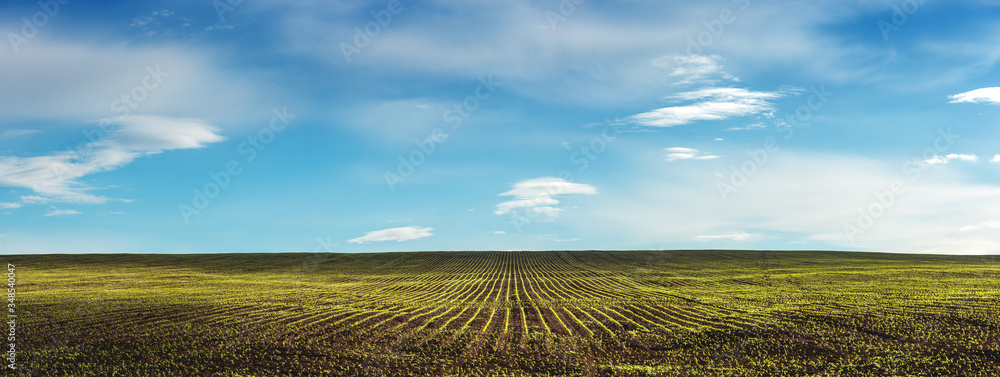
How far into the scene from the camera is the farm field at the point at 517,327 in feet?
76.9

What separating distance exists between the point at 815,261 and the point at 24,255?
452ft

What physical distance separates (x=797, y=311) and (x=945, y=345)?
10.0m

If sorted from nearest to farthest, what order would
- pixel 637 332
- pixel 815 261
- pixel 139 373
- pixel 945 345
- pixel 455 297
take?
pixel 139 373, pixel 945 345, pixel 637 332, pixel 455 297, pixel 815 261

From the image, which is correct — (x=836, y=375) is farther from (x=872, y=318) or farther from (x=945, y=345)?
(x=872, y=318)

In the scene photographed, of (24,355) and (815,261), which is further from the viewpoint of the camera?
(815,261)

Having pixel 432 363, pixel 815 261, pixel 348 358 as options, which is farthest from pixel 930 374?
pixel 815 261

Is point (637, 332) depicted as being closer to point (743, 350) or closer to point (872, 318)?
point (743, 350)

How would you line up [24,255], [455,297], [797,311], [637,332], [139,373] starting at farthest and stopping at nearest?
[24,255] → [455,297] → [797,311] → [637,332] → [139,373]

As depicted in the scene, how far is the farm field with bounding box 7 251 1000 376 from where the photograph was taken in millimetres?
23453

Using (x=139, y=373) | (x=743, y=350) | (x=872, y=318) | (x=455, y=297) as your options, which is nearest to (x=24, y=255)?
(x=455, y=297)

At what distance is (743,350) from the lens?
86.8ft

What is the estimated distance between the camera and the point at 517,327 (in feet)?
105

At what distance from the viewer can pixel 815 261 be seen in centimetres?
8750

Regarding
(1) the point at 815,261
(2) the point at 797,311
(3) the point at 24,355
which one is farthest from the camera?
(1) the point at 815,261
